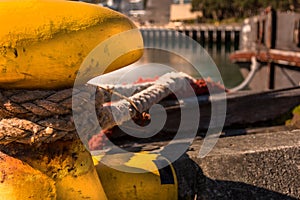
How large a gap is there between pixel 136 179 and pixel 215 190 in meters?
0.48

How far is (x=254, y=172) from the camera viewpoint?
7.45 ft

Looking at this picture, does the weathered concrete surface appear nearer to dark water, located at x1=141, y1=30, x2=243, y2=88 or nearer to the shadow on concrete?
the shadow on concrete

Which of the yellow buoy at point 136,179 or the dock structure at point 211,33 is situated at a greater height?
the yellow buoy at point 136,179

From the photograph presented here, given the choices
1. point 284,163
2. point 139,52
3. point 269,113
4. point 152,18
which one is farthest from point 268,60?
point 152,18

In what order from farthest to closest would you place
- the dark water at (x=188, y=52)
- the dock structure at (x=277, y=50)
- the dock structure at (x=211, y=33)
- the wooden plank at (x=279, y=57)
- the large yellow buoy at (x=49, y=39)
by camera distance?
the dock structure at (x=211, y=33), the dark water at (x=188, y=52), the dock structure at (x=277, y=50), the wooden plank at (x=279, y=57), the large yellow buoy at (x=49, y=39)

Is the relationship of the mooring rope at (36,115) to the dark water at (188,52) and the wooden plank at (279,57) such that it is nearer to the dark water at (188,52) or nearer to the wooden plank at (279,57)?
the wooden plank at (279,57)

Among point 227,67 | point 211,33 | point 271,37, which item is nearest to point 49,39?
point 271,37

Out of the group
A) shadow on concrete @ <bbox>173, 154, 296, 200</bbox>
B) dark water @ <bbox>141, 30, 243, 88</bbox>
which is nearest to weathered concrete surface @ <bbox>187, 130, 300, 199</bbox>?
shadow on concrete @ <bbox>173, 154, 296, 200</bbox>

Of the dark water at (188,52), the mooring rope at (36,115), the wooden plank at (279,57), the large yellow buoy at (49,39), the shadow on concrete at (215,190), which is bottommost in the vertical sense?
the dark water at (188,52)

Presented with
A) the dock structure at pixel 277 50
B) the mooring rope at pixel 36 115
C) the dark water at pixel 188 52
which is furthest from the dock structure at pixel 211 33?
the mooring rope at pixel 36 115

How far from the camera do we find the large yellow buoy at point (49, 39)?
1404 millimetres

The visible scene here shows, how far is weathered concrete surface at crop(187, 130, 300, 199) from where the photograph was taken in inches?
87.9

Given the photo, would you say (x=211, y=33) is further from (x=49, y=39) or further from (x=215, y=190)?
(x=49, y=39)

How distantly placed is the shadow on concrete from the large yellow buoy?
0.95m
